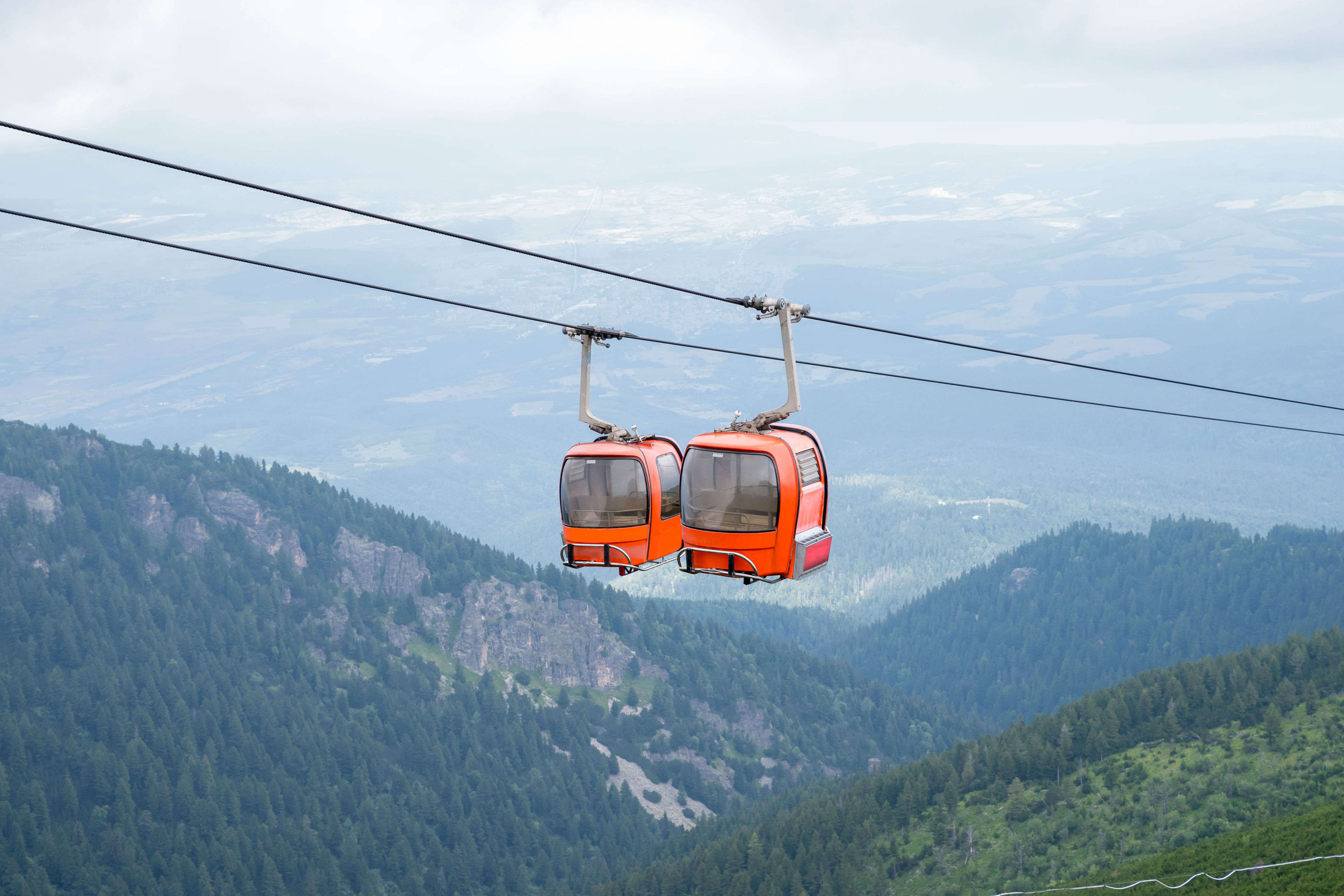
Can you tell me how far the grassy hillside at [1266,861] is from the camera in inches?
5891

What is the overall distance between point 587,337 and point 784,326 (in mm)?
5522

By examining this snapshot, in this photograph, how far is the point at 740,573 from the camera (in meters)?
32.0

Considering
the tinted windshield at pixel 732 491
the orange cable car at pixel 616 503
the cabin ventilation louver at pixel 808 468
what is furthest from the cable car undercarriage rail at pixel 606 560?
the cabin ventilation louver at pixel 808 468

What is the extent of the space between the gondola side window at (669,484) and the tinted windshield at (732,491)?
2.46 m

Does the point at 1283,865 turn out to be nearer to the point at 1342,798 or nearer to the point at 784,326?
the point at 1342,798

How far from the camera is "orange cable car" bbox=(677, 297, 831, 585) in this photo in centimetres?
3123

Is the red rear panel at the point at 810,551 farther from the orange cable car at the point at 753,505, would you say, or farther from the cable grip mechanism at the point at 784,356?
the cable grip mechanism at the point at 784,356

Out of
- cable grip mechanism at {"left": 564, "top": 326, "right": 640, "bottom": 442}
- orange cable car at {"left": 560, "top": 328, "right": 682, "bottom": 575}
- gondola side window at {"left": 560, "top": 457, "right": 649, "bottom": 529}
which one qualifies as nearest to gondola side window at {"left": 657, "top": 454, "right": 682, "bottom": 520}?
orange cable car at {"left": 560, "top": 328, "right": 682, "bottom": 575}

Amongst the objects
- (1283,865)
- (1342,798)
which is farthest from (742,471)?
(1342,798)

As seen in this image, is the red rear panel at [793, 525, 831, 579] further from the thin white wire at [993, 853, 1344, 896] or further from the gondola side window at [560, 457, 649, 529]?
the thin white wire at [993, 853, 1344, 896]

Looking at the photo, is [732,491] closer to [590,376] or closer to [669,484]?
[669,484]

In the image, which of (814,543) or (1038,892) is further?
(1038,892)

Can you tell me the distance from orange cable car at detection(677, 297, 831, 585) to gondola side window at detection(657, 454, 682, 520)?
94.4 inches

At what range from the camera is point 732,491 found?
103 ft
